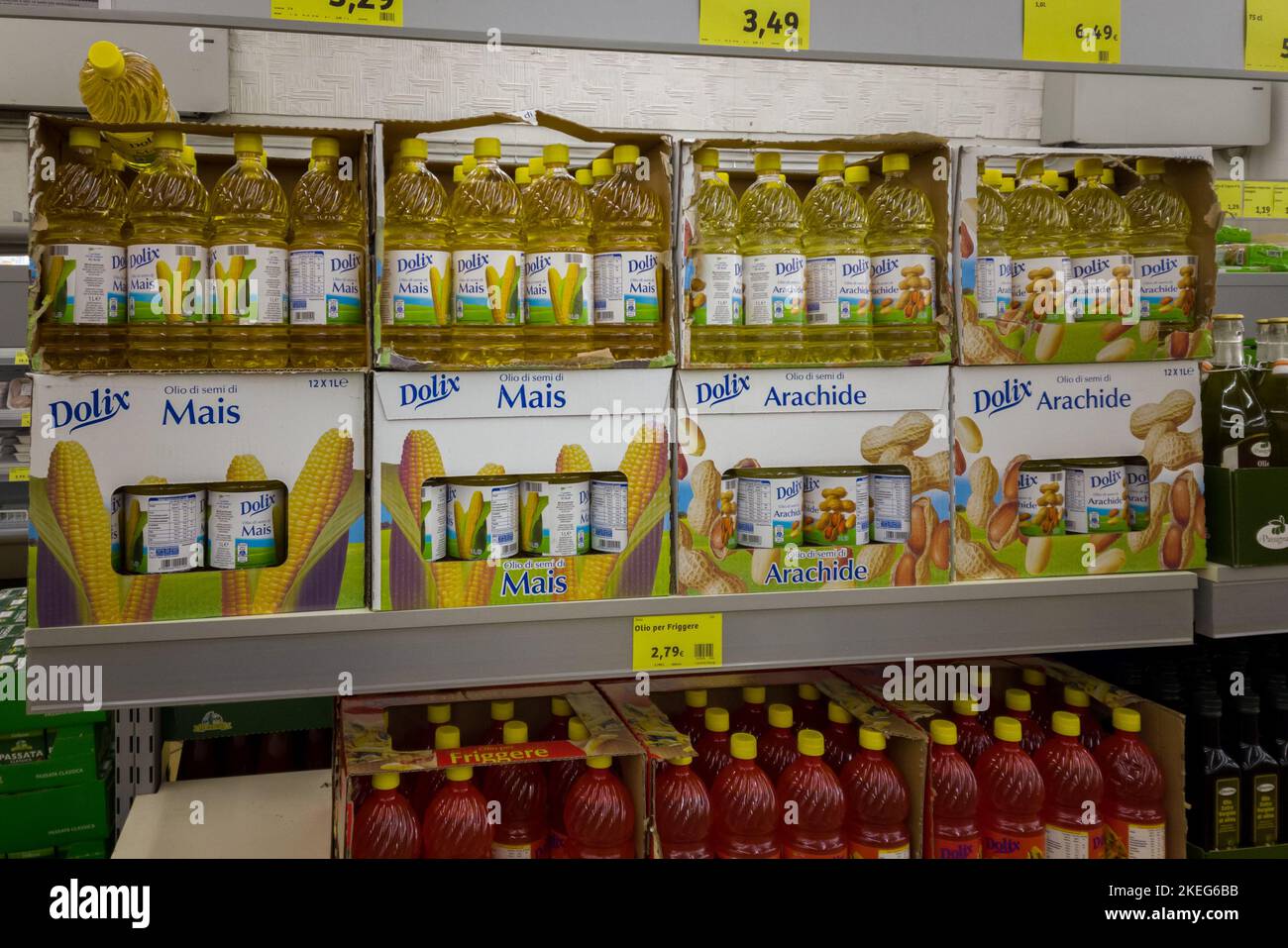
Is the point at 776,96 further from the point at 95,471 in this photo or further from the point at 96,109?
the point at 95,471

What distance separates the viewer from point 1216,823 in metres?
1.96

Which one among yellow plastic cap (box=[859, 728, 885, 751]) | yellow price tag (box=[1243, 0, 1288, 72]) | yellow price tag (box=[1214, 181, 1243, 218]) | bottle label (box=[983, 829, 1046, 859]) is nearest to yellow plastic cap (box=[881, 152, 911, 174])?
yellow plastic cap (box=[859, 728, 885, 751])

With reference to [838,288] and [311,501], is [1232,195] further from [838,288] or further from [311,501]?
[311,501]

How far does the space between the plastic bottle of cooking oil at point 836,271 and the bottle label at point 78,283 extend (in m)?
1.08

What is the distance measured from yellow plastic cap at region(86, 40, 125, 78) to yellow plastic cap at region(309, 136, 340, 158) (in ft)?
0.98

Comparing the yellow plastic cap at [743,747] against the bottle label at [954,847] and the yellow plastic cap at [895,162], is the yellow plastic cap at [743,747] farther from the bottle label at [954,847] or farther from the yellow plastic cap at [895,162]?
the yellow plastic cap at [895,162]

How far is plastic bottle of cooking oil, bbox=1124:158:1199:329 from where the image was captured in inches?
71.5

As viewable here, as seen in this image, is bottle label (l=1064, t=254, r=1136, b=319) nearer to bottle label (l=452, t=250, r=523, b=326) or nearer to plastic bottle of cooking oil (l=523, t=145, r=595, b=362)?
plastic bottle of cooking oil (l=523, t=145, r=595, b=362)

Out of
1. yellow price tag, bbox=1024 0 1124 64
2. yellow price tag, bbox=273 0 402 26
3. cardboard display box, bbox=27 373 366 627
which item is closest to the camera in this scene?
cardboard display box, bbox=27 373 366 627

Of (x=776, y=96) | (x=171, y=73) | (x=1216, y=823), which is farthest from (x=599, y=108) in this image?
(x=1216, y=823)

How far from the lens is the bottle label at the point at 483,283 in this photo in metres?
1.55

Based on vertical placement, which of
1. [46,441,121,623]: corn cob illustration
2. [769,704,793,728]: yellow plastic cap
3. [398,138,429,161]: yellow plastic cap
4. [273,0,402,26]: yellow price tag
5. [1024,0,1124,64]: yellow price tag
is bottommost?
[769,704,793,728]: yellow plastic cap

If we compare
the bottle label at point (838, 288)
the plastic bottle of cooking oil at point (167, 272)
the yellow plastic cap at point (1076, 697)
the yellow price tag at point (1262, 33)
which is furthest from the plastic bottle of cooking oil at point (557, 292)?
the yellow price tag at point (1262, 33)

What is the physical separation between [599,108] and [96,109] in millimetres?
1952
